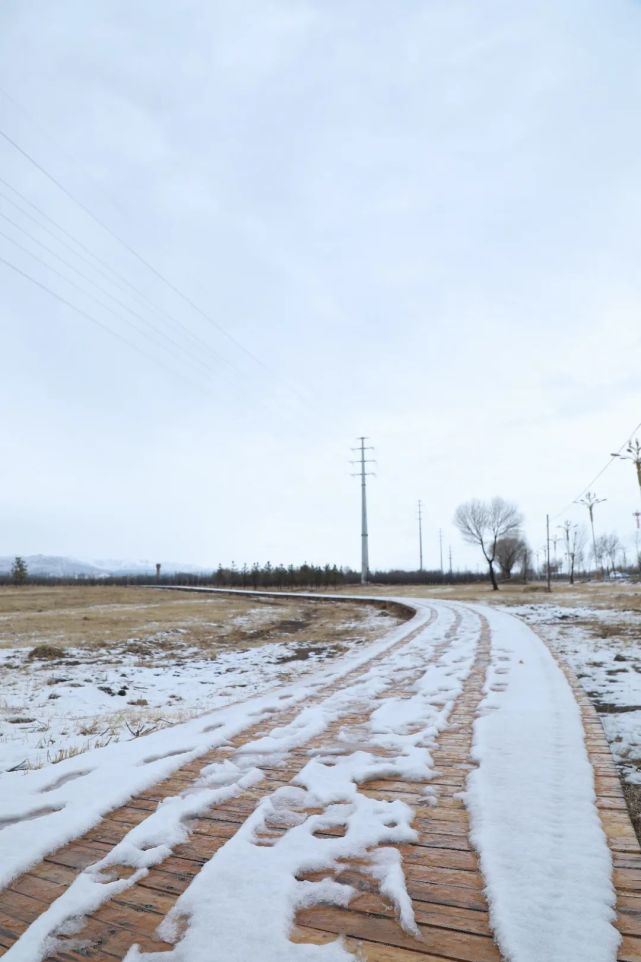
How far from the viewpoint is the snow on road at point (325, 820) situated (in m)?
1.94

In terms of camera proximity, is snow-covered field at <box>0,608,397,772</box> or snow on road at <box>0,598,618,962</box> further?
snow-covered field at <box>0,608,397,772</box>

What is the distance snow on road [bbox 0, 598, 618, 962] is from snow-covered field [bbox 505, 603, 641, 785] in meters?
0.48

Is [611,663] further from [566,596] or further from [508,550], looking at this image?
[508,550]

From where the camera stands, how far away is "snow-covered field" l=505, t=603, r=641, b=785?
4675 millimetres

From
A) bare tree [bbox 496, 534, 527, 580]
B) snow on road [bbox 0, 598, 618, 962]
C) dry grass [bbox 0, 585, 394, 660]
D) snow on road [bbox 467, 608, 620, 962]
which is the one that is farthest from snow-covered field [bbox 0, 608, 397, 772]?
bare tree [bbox 496, 534, 527, 580]

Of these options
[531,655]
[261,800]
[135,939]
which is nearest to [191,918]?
[135,939]

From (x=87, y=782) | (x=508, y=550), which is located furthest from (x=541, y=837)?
(x=508, y=550)

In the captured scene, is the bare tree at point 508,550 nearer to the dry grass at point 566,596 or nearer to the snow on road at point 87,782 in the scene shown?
the dry grass at point 566,596

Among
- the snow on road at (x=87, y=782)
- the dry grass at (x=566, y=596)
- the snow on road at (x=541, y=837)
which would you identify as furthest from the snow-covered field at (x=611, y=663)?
the dry grass at (x=566, y=596)

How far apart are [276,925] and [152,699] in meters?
6.47

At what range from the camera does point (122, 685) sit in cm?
864

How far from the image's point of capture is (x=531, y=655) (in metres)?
8.14

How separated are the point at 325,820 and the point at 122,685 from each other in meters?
6.86

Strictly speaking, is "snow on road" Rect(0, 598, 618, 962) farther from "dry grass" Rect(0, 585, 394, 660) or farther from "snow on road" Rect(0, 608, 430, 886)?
"dry grass" Rect(0, 585, 394, 660)
